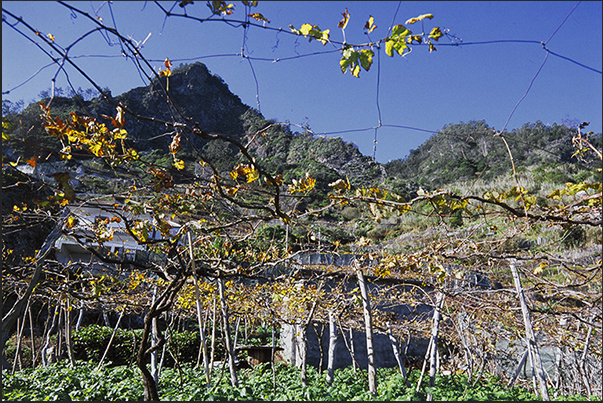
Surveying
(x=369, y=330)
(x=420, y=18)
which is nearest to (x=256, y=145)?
(x=420, y=18)

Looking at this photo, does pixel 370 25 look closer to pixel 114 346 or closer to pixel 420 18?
pixel 420 18

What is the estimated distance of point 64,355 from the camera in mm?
6996

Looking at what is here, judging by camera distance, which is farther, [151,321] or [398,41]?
[151,321]

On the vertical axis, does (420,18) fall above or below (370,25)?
below

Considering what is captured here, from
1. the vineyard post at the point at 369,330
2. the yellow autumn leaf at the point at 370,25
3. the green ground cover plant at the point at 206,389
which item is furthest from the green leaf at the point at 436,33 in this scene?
the green ground cover plant at the point at 206,389

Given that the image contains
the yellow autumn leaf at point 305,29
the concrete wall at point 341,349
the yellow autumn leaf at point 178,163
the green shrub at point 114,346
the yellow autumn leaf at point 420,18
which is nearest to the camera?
the yellow autumn leaf at point 420,18

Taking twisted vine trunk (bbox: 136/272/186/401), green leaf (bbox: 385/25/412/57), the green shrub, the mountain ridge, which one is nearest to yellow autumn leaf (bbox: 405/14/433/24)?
green leaf (bbox: 385/25/412/57)

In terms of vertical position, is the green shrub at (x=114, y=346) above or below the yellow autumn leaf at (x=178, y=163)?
below

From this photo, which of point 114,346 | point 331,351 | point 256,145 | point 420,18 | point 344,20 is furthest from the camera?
point 114,346

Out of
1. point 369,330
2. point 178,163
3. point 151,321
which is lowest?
point 369,330

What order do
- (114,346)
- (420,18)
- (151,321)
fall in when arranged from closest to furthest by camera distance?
(420,18) → (151,321) → (114,346)

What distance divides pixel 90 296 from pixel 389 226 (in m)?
11.5

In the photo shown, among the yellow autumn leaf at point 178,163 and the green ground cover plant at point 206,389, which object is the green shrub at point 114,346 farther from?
the yellow autumn leaf at point 178,163

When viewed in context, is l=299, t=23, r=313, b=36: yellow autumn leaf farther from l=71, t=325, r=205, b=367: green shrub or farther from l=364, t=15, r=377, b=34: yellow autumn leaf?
l=71, t=325, r=205, b=367: green shrub
